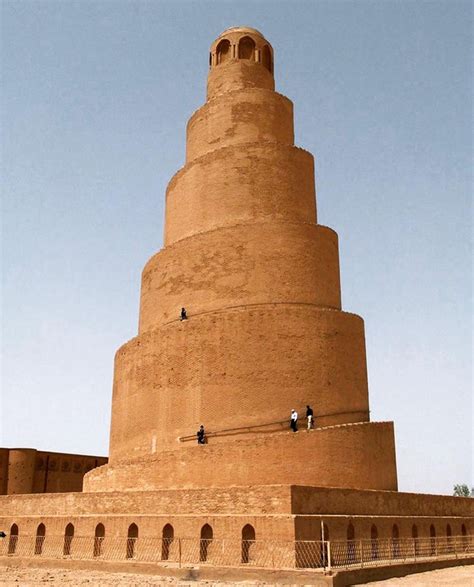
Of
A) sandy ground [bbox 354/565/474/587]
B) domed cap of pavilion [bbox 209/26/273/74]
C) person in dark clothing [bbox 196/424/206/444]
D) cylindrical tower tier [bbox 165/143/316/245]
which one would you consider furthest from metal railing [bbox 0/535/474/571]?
domed cap of pavilion [bbox 209/26/273/74]

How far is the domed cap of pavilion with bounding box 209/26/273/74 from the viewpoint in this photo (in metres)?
23.4

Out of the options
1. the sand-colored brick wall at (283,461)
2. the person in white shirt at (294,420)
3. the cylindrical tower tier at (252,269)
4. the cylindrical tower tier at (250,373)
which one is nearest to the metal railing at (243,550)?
the sand-colored brick wall at (283,461)

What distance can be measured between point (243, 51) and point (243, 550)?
1779cm

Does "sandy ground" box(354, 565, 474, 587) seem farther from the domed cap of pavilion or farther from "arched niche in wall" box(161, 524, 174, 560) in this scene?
the domed cap of pavilion

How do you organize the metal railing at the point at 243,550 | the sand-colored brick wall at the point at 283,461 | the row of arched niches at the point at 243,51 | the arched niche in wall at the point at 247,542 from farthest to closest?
1. the row of arched niches at the point at 243,51
2. the sand-colored brick wall at the point at 283,461
3. the arched niche in wall at the point at 247,542
4. the metal railing at the point at 243,550

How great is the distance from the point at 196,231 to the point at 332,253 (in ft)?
13.9

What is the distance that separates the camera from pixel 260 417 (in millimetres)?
15930

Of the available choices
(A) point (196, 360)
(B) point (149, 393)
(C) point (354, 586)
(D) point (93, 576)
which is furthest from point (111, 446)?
(C) point (354, 586)

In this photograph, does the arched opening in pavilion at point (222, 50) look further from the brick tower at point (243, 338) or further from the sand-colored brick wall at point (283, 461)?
the sand-colored brick wall at point (283, 461)

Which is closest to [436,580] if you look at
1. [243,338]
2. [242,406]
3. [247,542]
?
[247,542]

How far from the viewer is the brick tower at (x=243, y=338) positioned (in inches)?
600

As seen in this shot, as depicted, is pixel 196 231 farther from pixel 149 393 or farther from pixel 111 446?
pixel 111 446

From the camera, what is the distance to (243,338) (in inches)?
653

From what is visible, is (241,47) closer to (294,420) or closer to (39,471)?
(294,420)
